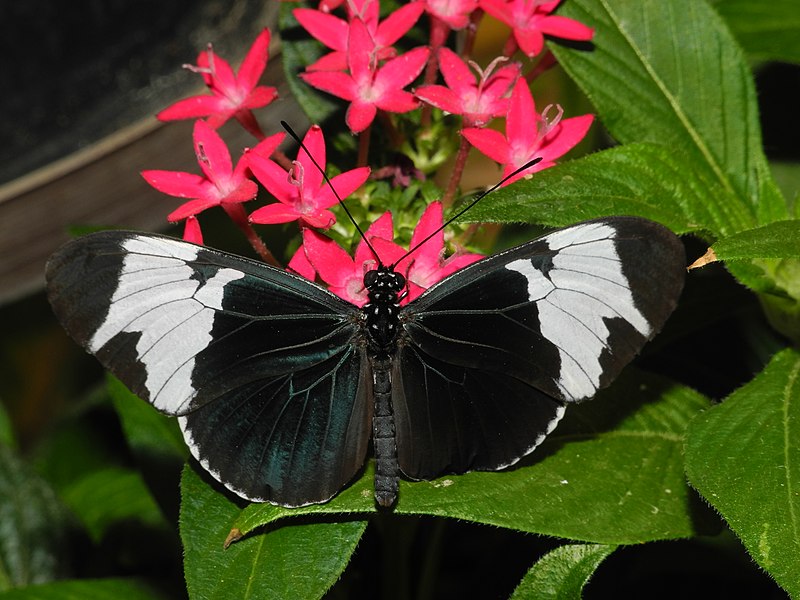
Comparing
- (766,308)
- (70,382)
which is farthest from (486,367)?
(70,382)

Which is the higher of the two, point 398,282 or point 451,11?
point 451,11

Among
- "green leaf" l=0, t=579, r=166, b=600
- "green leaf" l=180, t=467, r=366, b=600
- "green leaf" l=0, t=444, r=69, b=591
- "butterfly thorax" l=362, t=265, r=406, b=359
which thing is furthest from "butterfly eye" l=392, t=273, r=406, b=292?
"green leaf" l=0, t=444, r=69, b=591

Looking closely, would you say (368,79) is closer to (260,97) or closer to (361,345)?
(260,97)

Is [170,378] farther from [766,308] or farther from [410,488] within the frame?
[766,308]

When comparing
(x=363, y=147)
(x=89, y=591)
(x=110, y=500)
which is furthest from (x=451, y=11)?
(x=110, y=500)

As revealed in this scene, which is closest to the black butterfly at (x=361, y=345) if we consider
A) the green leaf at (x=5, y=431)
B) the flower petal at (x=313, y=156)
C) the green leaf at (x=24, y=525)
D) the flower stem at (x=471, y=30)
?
the flower petal at (x=313, y=156)

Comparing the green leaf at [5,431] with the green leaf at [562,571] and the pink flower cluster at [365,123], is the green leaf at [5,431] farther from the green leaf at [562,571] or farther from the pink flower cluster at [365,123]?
the green leaf at [562,571]
